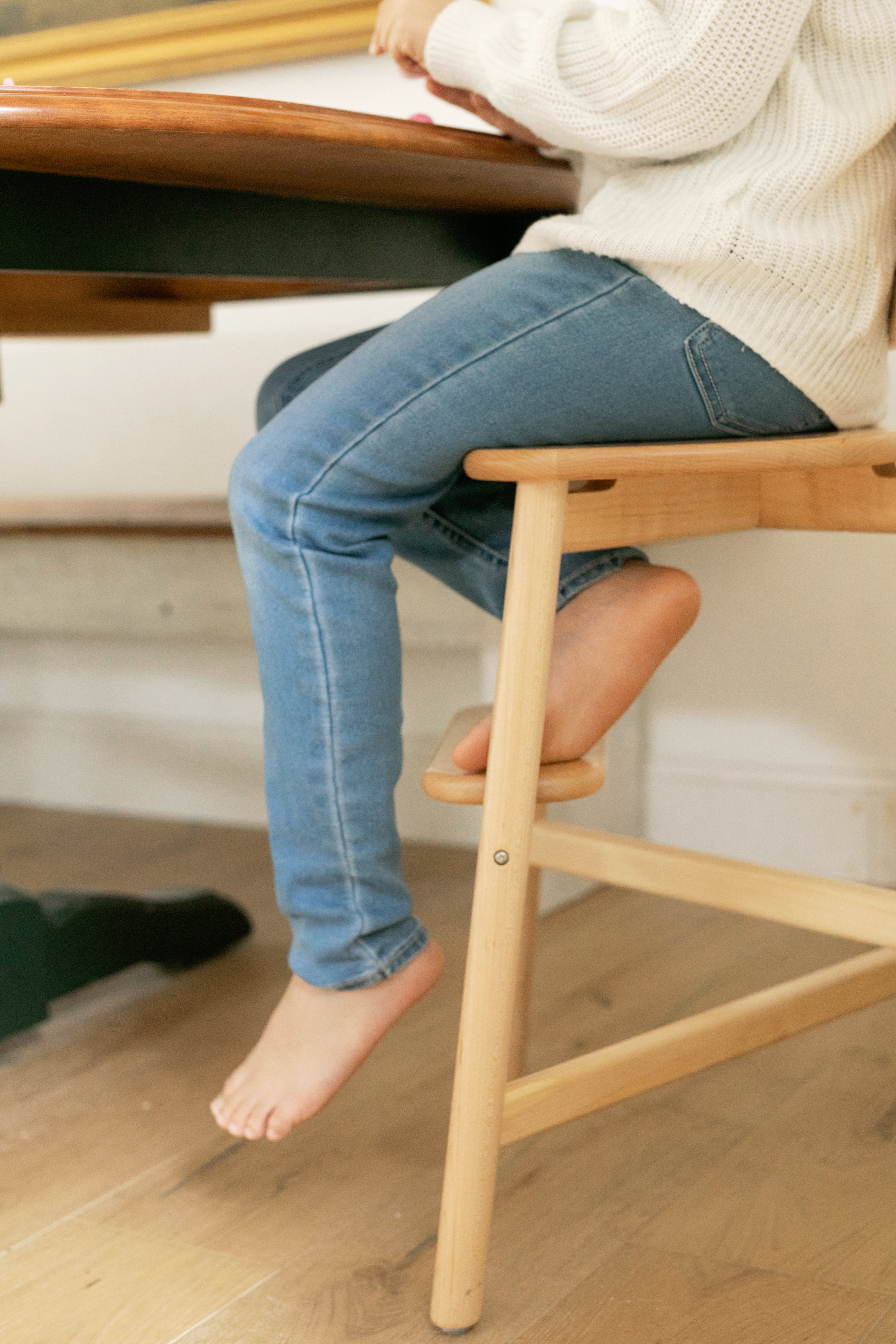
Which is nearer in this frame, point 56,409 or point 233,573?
point 233,573

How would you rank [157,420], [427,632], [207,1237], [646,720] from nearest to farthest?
[207,1237], [427,632], [646,720], [157,420]

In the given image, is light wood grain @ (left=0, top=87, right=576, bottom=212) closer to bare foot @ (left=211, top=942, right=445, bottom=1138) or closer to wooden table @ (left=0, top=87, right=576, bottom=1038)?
wooden table @ (left=0, top=87, right=576, bottom=1038)

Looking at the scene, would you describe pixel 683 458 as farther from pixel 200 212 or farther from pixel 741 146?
pixel 200 212

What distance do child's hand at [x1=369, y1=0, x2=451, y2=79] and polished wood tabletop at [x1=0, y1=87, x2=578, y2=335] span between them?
0.06 metres

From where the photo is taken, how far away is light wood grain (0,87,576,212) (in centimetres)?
71

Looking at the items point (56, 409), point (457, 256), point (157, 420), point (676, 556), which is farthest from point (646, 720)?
point (56, 409)

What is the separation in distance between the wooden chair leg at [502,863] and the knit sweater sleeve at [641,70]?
227 mm

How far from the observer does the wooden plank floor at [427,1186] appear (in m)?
0.73

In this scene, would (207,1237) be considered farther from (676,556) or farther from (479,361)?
(676,556)

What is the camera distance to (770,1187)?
2.83 ft

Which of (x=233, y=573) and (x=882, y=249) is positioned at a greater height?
(x=882, y=249)

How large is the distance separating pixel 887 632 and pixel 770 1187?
799 mm

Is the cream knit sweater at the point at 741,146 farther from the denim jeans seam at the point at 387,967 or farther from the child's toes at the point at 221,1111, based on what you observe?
the child's toes at the point at 221,1111

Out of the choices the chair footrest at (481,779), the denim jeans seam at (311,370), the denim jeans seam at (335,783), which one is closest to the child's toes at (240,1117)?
the denim jeans seam at (335,783)
